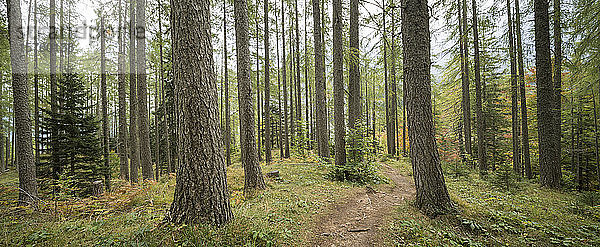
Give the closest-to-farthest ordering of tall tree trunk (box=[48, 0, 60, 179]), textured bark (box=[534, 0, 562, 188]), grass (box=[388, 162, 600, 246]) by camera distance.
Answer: grass (box=[388, 162, 600, 246]) < textured bark (box=[534, 0, 562, 188]) < tall tree trunk (box=[48, 0, 60, 179])

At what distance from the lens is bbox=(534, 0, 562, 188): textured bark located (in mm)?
7441

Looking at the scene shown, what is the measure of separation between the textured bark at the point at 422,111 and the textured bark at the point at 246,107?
411 cm

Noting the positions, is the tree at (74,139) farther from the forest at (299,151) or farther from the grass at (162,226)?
the grass at (162,226)

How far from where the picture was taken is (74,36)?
1469 cm

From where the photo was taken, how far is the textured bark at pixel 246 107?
668cm

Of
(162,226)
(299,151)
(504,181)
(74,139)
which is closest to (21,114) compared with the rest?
(74,139)

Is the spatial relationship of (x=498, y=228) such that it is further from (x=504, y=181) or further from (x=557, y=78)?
(x=557, y=78)

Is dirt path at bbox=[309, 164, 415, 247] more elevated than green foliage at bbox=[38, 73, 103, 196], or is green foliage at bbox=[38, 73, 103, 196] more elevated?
green foliage at bbox=[38, 73, 103, 196]

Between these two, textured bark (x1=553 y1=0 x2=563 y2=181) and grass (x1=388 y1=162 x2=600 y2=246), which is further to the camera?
textured bark (x1=553 y1=0 x2=563 y2=181)

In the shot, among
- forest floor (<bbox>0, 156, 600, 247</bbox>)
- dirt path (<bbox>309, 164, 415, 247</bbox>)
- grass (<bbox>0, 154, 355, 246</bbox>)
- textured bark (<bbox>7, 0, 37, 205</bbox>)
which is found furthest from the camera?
textured bark (<bbox>7, 0, 37, 205</bbox>)

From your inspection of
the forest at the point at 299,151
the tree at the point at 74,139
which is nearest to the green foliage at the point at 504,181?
the forest at the point at 299,151

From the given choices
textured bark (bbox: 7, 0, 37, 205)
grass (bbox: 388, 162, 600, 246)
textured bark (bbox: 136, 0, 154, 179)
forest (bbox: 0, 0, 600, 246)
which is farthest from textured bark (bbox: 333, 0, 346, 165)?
textured bark (bbox: 7, 0, 37, 205)

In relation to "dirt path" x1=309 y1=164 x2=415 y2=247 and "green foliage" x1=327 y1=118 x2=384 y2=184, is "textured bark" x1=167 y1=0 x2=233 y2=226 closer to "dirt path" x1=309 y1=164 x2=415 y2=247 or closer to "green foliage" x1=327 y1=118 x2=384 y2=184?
"dirt path" x1=309 y1=164 x2=415 y2=247

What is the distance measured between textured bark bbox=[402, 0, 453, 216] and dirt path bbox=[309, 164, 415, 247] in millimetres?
1024
